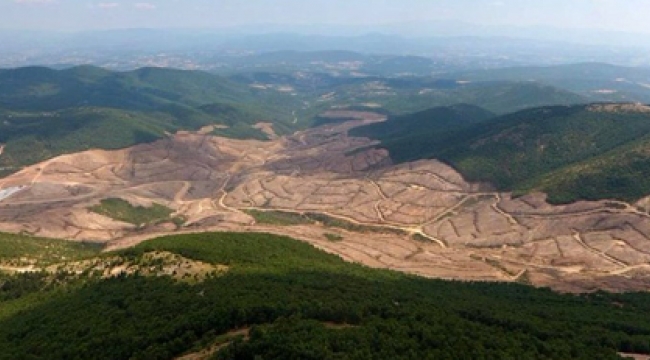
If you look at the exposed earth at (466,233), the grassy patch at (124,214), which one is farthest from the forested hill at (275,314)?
the grassy patch at (124,214)

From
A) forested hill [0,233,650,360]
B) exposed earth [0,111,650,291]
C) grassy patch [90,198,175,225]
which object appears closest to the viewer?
forested hill [0,233,650,360]

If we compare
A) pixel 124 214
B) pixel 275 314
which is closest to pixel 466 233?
pixel 275 314

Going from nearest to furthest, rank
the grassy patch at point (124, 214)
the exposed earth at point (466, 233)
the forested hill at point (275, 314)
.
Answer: the forested hill at point (275, 314), the exposed earth at point (466, 233), the grassy patch at point (124, 214)

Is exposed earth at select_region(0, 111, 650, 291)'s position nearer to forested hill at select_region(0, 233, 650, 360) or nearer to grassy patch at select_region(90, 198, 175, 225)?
grassy patch at select_region(90, 198, 175, 225)

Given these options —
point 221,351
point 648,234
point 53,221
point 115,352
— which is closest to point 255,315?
point 221,351

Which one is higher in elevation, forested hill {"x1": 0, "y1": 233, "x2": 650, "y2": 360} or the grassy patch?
forested hill {"x1": 0, "y1": 233, "x2": 650, "y2": 360}

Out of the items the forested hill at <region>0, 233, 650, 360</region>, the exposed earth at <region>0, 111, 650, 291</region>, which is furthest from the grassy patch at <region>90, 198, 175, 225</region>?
the forested hill at <region>0, 233, 650, 360</region>

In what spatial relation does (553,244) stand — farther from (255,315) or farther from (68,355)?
(68,355)

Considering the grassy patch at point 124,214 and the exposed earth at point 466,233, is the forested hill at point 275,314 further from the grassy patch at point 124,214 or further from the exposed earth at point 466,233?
the grassy patch at point 124,214
